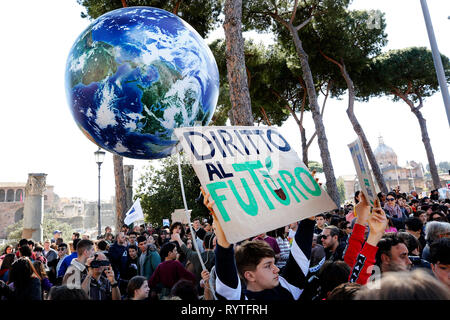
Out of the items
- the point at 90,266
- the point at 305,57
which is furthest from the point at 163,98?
the point at 305,57

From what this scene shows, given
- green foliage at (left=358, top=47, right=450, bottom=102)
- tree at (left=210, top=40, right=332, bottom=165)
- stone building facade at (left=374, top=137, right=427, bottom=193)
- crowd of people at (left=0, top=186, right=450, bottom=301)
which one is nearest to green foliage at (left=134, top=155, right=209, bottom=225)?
tree at (left=210, top=40, right=332, bottom=165)

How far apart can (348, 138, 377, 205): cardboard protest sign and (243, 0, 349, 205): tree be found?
459 inches

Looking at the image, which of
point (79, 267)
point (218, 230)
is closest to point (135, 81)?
point (218, 230)

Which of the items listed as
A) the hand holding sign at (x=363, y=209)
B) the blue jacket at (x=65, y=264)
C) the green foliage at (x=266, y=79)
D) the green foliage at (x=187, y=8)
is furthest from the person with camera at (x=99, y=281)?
the green foliage at (x=266, y=79)

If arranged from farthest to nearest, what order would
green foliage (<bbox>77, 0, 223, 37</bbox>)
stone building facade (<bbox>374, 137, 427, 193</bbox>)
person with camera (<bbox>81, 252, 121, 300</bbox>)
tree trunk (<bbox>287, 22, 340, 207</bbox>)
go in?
stone building facade (<bbox>374, 137, 427, 193</bbox>) → tree trunk (<bbox>287, 22, 340, 207</bbox>) → green foliage (<bbox>77, 0, 223, 37</bbox>) → person with camera (<bbox>81, 252, 121, 300</bbox>)

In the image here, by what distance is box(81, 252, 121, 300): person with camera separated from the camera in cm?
352

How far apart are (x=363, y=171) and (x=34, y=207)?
49.5ft

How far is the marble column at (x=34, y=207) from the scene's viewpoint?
13.6m

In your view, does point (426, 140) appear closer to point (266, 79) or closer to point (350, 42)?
point (350, 42)

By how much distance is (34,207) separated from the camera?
14.1 meters

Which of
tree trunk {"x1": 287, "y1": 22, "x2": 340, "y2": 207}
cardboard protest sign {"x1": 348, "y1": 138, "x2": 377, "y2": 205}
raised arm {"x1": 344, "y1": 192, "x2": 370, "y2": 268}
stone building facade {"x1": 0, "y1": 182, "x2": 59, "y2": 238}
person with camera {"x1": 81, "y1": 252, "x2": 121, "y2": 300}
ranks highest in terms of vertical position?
stone building facade {"x1": 0, "y1": 182, "x2": 59, "y2": 238}

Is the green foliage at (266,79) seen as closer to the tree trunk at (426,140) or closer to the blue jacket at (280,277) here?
the tree trunk at (426,140)

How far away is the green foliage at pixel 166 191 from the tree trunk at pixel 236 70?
14.8 metres

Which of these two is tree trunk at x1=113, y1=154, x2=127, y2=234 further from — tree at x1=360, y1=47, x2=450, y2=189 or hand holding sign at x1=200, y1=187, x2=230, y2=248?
tree at x1=360, y1=47, x2=450, y2=189
